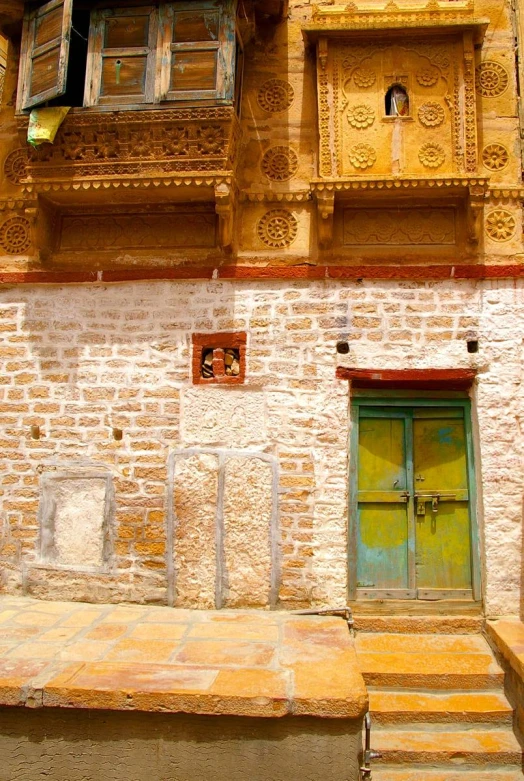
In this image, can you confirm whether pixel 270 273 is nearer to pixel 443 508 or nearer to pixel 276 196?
pixel 276 196

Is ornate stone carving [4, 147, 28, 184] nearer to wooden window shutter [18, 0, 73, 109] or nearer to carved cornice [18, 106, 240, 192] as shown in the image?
carved cornice [18, 106, 240, 192]

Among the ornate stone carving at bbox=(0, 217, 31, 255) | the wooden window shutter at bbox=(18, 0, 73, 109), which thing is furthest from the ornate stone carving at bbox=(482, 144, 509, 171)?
the ornate stone carving at bbox=(0, 217, 31, 255)

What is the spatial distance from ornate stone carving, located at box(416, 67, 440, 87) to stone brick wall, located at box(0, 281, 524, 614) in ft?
6.16

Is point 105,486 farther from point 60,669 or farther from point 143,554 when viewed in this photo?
point 60,669

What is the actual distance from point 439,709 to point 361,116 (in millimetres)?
4872

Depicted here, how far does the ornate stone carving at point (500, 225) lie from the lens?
5238 mm

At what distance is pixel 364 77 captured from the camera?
17.9 ft

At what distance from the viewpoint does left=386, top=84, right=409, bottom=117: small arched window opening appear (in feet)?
17.8

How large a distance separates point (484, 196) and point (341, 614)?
3.68 meters

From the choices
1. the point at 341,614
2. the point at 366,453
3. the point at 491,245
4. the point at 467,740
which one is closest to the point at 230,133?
the point at 491,245

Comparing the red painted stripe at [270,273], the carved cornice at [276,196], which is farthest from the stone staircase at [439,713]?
the carved cornice at [276,196]

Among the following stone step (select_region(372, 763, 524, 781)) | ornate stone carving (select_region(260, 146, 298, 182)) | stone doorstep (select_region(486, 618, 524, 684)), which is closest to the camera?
stone step (select_region(372, 763, 524, 781))

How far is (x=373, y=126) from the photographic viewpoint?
17.7 ft

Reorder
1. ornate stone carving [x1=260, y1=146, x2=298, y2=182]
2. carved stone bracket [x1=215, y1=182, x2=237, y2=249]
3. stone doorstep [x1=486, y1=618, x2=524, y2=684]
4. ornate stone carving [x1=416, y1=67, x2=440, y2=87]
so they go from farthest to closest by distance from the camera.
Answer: ornate stone carving [x1=260, y1=146, x2=298, y2=182], ornate stone carving [x1=416, y1=67, x2=440, y2=87], carved stone bracket [x1=215, y1=182, x2=237, y2=249], stone doorstep [x1=486, y1=618, x2=524, y2=684]
